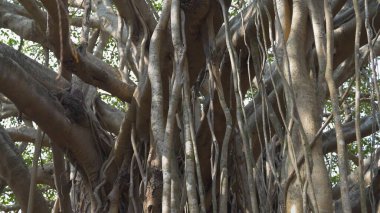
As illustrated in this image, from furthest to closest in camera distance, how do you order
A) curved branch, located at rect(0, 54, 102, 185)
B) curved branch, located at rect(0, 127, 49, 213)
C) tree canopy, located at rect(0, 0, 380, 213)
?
1. curved branch, located at rect(0, 127, 49, 213)
2. curved branch, located at rect(0, 54, 102, 185)
3. tree canopy, located at rect(0, 0, 380, 213)

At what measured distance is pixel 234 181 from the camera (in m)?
2.66

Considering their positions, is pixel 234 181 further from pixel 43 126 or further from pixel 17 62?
pixel 17 62

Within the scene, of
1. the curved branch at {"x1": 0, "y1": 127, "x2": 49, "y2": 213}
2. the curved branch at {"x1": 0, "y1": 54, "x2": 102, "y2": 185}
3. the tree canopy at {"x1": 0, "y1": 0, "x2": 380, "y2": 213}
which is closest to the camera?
the tree canopy at {"x1": 0, "y1": 0, "x2": 380, "y2": 213}

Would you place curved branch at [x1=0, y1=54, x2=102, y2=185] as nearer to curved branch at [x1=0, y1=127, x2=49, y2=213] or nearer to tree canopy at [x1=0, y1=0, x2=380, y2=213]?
tree canopy at [x1=0, y1=0, x2=380, y2=213]

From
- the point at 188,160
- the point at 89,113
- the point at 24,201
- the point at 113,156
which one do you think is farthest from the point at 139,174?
the point at 188,160

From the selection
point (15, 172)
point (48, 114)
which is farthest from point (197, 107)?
point (15, 172)

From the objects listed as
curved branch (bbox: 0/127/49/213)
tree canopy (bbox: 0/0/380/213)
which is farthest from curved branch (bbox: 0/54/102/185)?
curved branch (bbox: 0/127/49/213)

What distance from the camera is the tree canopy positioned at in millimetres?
1634

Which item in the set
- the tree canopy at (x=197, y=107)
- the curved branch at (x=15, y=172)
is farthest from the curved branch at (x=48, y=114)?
the curved branch at (x=15, y=172)

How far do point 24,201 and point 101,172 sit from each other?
414 mm

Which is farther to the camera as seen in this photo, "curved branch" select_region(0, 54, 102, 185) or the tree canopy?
"curved branch" select_region(0, 54, 102, 185)

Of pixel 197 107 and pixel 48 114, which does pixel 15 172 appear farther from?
pixel 197 107

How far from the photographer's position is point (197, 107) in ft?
9.84

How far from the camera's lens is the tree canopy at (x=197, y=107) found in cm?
163
